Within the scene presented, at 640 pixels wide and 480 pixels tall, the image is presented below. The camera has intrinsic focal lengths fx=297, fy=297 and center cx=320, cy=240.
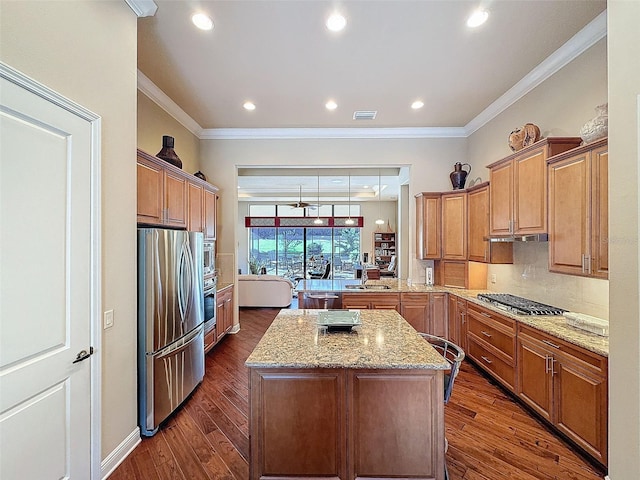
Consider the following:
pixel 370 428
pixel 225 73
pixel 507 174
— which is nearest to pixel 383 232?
pixel 507 174

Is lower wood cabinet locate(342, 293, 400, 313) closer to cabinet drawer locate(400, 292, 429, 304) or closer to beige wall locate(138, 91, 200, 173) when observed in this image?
cabinet drawer locate(400, 292, 429, 304)

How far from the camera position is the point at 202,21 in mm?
2383

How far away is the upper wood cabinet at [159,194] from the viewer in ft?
8.65

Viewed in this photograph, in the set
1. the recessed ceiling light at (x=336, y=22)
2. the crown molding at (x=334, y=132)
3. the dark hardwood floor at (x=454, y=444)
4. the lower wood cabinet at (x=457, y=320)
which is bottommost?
the dark hardwood floor at (x=454, y=444)

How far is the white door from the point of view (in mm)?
1354

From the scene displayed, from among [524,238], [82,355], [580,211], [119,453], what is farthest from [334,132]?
[119,453]

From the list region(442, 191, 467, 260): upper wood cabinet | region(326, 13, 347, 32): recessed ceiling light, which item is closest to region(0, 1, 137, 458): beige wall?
region(326, 13, 347, 32): recessed ceiling light

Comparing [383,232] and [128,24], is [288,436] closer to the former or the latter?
[128,24]

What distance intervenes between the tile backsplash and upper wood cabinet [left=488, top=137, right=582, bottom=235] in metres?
0.45

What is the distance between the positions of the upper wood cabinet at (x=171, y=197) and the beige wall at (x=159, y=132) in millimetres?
552

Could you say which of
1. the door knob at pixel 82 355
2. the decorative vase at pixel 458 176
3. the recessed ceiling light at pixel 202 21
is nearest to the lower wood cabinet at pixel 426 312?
the decorative vase at pixel 458 176

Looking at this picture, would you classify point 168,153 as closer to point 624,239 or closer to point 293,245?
point 624,239

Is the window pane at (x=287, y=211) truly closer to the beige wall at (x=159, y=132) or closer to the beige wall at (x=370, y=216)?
the beige wall at (x=370, y=216)

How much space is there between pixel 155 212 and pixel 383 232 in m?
9.40
